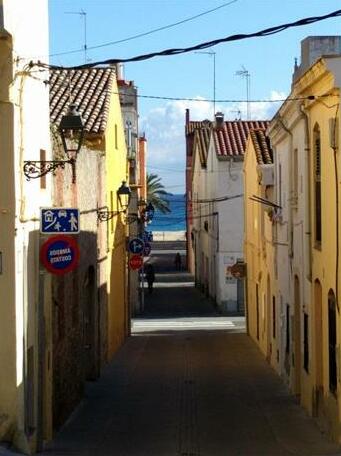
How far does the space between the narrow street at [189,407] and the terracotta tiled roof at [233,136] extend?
42.2 feet

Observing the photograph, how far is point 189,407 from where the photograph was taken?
68.2ft

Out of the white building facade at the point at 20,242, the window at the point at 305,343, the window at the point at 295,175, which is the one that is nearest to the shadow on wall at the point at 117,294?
the window at the point at 295,175

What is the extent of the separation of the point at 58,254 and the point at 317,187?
6214 mm

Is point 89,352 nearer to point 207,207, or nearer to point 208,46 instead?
point 208,46

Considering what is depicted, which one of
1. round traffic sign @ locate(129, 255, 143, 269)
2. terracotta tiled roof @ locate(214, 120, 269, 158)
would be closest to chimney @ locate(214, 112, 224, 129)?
terracotta tiled roof @ locate(214, 120, 269, 158)

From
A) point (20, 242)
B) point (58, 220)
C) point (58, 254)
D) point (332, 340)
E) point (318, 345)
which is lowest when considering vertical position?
point (318, 345)

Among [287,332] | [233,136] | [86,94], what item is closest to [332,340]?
[287,332]

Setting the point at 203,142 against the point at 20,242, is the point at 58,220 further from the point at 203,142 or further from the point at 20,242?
the point at 203,142

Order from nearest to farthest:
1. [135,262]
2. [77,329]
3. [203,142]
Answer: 1. [77,329]
2. [135,262]
3. [203,142]

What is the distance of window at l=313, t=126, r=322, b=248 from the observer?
18328mm

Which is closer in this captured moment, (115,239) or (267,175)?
(267,175)

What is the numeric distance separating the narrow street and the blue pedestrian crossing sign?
3.37 meters

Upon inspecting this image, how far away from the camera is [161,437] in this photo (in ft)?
56.6

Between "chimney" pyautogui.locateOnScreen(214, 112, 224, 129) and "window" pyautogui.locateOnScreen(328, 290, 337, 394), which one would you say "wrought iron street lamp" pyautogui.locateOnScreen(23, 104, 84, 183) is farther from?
"chimney" pyautogui.locateOnScreen(214, 112, 224, 129)
